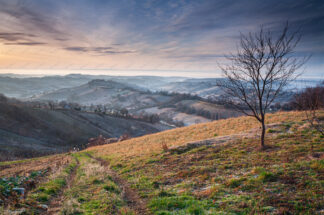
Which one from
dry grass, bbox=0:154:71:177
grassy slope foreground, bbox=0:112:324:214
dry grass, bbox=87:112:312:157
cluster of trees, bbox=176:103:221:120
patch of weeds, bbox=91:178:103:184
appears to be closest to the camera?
grassy slope foreground, bbox=0:112:324:214

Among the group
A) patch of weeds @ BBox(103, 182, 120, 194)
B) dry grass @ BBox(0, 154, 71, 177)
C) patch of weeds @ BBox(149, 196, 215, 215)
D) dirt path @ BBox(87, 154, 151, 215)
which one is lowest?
dry grass @ BBox(0, 154, 71, 177)

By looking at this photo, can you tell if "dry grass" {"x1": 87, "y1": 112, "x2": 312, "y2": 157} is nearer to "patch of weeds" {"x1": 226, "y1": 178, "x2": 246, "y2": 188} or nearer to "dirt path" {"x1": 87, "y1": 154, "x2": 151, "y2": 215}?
"dirt path" {"x1": 87, "y1": 154, "x2": 151, "y2": 215}

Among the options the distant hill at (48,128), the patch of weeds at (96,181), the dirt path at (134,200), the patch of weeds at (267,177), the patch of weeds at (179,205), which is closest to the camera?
the patch of weeds at (179,205)

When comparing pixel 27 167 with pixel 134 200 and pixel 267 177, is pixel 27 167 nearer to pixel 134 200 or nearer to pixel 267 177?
pixel 134 200

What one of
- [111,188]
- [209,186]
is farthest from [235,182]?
[111,188]

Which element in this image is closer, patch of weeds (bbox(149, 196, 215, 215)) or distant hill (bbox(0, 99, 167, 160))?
patch of weeds (bbox(149, 196, 215, 215))

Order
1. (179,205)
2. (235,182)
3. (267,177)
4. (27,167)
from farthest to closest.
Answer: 1. (27,167)
2. (235,182)
3. (267,177)
4. (179,205)

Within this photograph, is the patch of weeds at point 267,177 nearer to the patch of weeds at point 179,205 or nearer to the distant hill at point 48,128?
the patch of weeds at point 179,205

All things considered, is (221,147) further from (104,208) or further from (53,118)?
(53,118)

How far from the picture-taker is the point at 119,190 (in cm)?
941

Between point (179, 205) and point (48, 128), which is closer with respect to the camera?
point (179, 205)

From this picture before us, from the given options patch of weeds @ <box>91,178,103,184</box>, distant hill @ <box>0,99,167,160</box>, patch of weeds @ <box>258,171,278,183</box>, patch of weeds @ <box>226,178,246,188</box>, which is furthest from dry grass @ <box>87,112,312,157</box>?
distant hill @ <box>0,99,167,160</box>

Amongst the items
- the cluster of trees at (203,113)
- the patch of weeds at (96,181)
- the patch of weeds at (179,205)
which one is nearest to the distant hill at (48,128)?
the patch of weeds at (96,181)

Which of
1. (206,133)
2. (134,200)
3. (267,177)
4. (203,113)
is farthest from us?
(203,113)
